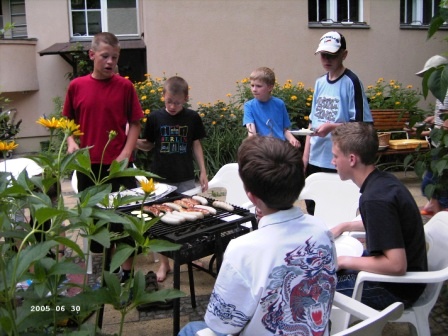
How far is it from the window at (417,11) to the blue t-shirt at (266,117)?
7511 mm

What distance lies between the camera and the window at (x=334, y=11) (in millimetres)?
9992

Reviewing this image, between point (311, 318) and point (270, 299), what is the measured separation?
170 millimetres

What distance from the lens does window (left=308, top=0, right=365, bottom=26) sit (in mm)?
9992

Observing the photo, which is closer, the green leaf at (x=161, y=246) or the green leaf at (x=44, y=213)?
the green leaf at (x=44, y=213)

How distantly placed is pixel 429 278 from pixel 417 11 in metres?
9.80

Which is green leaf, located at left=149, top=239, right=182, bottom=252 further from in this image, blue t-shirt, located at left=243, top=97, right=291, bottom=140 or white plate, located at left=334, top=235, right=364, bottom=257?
blue t-shirt, located at left=243, top=97, right=291, bottom=140

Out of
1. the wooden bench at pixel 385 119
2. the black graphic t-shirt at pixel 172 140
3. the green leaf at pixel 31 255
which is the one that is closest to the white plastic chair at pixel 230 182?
the black graphic t-shirt at pixel 172 140

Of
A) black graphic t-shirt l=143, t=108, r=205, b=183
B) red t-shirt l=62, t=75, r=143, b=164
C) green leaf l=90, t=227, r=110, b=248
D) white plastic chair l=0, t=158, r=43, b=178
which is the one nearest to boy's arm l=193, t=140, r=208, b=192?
black graphic t-shirt l=143, t=108, r=205, b=183

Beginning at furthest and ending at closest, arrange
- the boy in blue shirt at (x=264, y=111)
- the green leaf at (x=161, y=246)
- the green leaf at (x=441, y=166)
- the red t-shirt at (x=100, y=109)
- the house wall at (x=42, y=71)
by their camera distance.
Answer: the house wall at (x=42, y=71) → the boy in blue shirt at (x=264, y=111) → the red t-shirt at (x=100, y=109) → the green leaf at (x=441, y=166) → the green leaf at (x=161, y=246)

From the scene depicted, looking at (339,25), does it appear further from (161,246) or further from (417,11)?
(161,246)

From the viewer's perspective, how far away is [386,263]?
204 cm

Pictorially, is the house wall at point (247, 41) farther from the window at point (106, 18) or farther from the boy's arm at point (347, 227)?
the boy's arm at point (347, 227)

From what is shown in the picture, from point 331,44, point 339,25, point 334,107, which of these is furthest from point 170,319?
point 339,25

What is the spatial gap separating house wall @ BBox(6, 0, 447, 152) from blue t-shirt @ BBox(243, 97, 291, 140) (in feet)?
16.2
